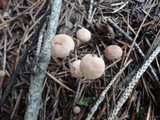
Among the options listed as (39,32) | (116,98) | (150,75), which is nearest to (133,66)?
(150,75)

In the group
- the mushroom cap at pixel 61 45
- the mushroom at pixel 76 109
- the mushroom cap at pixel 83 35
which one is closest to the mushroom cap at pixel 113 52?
the mushroom cap at pixel 83 35

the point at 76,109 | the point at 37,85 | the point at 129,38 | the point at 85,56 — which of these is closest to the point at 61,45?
the point at 85,56

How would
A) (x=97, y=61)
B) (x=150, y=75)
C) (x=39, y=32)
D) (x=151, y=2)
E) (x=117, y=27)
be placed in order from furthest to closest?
(x=151, y=2) < (x=117, y=27) < (x=150, y=75) < (x=39, y=32) < (x=97, y=61)

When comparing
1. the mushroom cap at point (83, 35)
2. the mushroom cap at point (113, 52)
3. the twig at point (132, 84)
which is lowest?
the twig at point (132, 84)

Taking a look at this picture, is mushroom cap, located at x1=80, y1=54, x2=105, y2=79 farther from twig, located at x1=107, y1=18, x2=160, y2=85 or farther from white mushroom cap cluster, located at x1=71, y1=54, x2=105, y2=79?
twig, located at x1=107, y1=18, x2=160, y2=85

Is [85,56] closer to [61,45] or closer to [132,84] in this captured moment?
[61,45]

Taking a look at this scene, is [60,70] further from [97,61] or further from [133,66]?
[133,66]

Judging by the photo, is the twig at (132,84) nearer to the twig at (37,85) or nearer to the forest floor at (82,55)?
the forest floor at (82,55)

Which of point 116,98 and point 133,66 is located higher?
point 133,66
